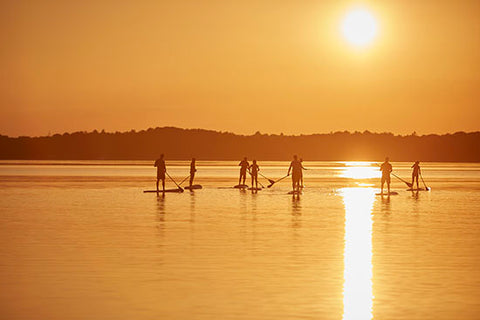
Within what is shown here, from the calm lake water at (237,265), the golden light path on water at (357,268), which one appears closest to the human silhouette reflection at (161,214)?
the calm lake water at (237,265)

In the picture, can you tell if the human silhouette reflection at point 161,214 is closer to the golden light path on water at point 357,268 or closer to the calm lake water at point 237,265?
the calm lake water at point 237,265

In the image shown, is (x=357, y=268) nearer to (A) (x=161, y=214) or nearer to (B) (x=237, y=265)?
(B) (x=237, y=265)

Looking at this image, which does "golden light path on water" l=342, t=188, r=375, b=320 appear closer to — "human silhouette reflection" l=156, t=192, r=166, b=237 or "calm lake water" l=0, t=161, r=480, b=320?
"calm lake water" l=0, t=161, r=480, b=320

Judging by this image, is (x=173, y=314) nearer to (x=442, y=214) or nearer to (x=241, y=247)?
(x=241, y=247)

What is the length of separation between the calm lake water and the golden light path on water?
3 centimetres

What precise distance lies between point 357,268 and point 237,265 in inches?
78.3

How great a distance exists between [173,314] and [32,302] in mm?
1944

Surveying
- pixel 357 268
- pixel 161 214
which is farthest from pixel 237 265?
pixel 161 214

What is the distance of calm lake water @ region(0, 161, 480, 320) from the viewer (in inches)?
432

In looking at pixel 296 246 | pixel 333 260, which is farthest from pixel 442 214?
pixel 333 260

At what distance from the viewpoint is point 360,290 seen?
12359 mm

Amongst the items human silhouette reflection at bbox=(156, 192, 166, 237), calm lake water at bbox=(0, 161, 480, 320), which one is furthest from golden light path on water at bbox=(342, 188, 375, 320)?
human silhouette reflection at bbox=(156, 192, 166, 237)

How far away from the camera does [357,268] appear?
14.6m

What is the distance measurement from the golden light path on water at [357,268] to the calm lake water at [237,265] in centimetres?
3
